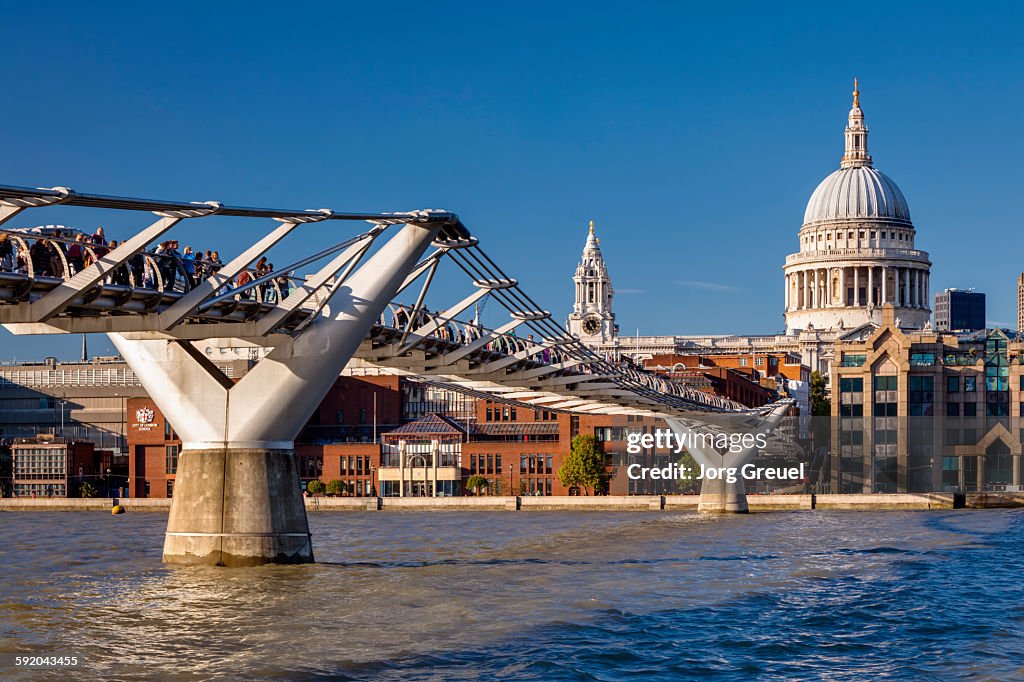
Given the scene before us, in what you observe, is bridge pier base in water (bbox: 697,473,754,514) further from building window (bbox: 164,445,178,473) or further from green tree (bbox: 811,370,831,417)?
green tree (bbox: 811,370,831,417)

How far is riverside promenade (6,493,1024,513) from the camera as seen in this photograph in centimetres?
9362

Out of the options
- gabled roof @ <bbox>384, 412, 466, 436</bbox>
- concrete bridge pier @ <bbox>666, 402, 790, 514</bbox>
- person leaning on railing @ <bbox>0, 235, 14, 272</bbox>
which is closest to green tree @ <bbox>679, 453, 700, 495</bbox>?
concrete bridge pier @ <bbox>666, 402, 790, 514</bbox>

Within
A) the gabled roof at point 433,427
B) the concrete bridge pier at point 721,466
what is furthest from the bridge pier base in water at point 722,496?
the gabled roof at point 433,427

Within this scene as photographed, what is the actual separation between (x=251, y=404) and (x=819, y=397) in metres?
137

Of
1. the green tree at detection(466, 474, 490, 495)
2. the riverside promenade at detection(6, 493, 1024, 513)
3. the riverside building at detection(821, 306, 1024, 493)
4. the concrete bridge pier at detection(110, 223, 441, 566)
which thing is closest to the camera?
the concrete bridge pier at detection(110, 223, 441, 566)

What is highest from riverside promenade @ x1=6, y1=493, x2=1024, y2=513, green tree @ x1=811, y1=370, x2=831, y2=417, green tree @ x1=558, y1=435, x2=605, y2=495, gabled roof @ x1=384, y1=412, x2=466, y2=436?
green tree @ x1=811, y1=370, x2=831, y2=417

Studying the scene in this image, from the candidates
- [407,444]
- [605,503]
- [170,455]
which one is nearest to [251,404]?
[605,503]

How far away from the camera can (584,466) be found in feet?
364

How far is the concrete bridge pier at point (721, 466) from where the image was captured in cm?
9012

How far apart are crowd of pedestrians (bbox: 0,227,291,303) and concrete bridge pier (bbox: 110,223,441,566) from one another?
1.77m

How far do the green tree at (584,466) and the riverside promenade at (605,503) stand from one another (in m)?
8.95

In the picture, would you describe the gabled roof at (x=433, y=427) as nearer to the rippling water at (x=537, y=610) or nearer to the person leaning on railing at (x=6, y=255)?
the rippling water at (x=537, y=610)

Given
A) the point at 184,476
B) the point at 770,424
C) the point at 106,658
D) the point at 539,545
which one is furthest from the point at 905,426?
the point at 106,658

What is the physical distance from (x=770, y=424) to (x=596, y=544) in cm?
3880
